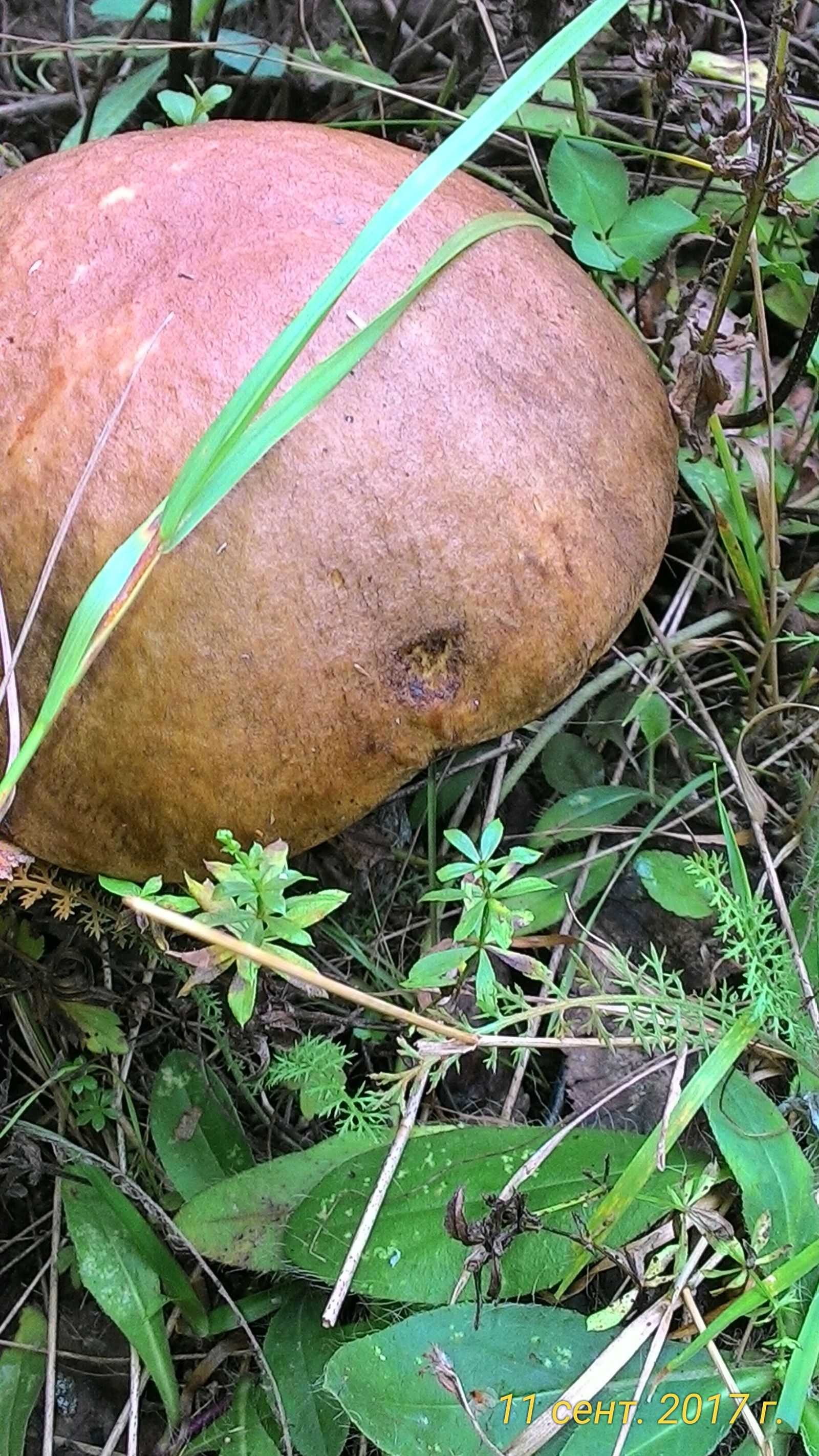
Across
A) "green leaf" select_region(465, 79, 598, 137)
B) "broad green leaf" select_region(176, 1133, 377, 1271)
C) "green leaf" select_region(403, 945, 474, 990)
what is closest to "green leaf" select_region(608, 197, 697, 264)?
"green leaf" select_region(465, 79, 598, 137)

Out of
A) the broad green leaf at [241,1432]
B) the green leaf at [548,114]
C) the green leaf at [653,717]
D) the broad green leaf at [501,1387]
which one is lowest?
the broad green leaf at [241,1432]

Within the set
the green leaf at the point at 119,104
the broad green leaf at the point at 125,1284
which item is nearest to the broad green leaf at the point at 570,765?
the broad green leaf at the point at 125,1284

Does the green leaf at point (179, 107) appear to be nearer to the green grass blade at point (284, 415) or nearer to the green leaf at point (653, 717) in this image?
the green grass blade at point (284, 415)

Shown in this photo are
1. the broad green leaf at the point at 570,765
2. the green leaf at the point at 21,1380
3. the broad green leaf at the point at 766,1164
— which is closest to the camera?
the broad green leaf at the point at 766,1164

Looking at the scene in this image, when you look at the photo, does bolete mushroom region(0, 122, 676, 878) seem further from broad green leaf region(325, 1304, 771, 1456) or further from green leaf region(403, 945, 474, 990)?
broad green leaf region(325, 1304, 771, 1456)

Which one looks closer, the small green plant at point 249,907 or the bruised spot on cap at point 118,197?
the small green plant at point 249,907

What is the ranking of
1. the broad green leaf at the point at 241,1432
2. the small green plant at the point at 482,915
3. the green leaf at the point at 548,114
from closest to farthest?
1. the small green plant at the point at 482,915
2. the broad green leaf at the point at 241,1432
3. the green leaf at the point at 548,114

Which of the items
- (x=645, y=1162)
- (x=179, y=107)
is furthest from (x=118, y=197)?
(x=645, y=1162)

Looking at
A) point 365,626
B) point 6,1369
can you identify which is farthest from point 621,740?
point 6,1369
